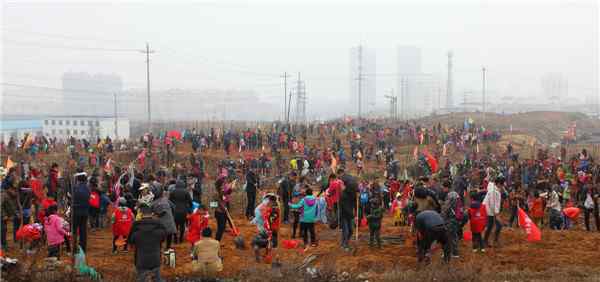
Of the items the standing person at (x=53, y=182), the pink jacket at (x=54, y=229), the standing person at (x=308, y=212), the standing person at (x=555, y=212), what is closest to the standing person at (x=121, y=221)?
the pink jacket at (x=54, y=229)

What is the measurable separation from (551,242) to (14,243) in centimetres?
1170

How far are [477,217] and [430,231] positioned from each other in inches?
74.5

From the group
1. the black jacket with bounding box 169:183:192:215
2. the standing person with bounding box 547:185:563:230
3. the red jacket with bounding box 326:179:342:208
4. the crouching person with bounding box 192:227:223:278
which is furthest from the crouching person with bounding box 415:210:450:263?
the standing person with bounding box 547:185:563:230

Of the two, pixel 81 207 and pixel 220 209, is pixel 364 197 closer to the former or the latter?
pixel 220 209

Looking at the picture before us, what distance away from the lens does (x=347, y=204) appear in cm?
1223

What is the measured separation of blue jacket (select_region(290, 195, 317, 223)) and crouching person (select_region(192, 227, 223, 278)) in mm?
3178

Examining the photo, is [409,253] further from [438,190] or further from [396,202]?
[396,202]

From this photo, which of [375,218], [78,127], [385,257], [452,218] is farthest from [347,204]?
[78,127]

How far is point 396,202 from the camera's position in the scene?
1659 cm

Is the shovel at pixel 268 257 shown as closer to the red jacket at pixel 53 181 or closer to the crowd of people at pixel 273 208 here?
the crowd of people at pixel 273 208

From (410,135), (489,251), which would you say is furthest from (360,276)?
(410,135)

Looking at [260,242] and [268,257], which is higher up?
[260,242]

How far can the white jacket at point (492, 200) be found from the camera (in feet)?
38.5

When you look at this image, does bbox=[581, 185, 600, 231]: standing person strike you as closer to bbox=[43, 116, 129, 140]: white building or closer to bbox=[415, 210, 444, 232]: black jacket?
bbox=[415, 210, 444, 232]: black jacket
